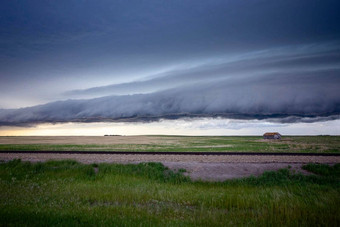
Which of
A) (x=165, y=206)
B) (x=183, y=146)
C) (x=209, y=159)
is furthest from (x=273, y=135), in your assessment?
(x=165, y=206)

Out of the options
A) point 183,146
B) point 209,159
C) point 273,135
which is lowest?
point 273,135

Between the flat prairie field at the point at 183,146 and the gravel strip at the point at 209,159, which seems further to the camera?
the flat prairie field at the point at 183,146

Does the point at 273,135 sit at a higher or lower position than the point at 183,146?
lower

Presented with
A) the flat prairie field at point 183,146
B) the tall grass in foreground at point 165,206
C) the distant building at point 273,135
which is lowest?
the distant building at point 273,135

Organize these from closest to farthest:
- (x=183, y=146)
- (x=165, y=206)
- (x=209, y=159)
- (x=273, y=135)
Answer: (x=165, y=206)
(x=209, y=159)
(x=183, y=146)
(x=273, y=135)

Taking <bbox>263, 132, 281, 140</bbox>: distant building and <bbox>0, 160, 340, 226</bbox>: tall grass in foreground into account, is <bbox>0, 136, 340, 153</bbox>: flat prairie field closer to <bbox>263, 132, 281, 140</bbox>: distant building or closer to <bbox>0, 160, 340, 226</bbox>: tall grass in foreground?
<bbox>263, 132, 281, 140</bbox>: distant building

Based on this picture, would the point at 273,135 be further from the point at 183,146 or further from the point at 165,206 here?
the point at 165,206

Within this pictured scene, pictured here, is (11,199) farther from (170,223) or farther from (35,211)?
(170,223)

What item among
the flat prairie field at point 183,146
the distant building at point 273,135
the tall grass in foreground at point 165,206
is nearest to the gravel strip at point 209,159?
the tall grass in foreground at point 165,206

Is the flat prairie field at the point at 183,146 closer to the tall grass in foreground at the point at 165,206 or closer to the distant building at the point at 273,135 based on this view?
the distant building at the point at 273,135

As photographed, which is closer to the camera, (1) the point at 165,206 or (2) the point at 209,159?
(1) the point at 165,206

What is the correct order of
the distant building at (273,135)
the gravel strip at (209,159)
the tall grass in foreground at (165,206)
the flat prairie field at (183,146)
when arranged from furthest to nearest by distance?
1. the distant building at (273,135)
2. the flat prairie field at (183,146)
3. the gravel strip at (209,159)
4. the tall grass in foreground at (165,206)

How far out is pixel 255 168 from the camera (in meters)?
19.7

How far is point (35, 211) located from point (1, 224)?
1.39 m
